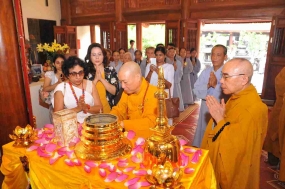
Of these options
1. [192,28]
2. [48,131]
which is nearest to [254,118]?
[48,131]

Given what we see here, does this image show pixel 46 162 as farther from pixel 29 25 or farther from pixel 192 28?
pixel 29 25

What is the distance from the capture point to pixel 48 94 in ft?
11.7

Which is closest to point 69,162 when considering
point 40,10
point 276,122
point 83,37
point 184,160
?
point 184,160

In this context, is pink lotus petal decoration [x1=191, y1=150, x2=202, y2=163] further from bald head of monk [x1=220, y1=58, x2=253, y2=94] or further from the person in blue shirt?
the person in blue shirt

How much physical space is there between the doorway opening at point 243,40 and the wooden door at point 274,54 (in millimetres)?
3102

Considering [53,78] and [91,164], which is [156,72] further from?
[91,164]

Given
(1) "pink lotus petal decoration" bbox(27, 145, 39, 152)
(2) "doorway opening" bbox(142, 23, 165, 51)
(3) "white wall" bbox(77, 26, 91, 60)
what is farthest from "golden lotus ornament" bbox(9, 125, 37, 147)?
(3) "white wall" bbox(77, 26, 91, 60)

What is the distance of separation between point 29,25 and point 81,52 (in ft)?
10.9

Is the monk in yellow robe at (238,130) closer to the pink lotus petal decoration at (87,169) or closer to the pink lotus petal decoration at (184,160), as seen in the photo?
the pink lotus petal decoration at (184,160)

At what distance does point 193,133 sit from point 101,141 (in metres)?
3.51

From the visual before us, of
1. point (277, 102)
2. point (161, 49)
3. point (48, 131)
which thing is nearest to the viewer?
point (48, 131)

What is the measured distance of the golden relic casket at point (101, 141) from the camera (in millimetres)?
1505

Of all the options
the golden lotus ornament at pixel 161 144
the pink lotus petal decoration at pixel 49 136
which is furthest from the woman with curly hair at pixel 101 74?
the golden lotus ornament at pixel 161 144

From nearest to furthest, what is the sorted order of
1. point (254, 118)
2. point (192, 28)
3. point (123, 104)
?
point (254, 118), point (123, 104), point (192, 28)
